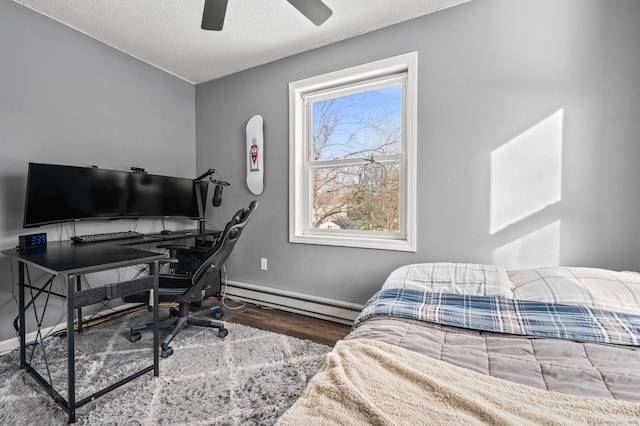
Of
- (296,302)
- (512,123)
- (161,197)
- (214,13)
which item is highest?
(214,13)

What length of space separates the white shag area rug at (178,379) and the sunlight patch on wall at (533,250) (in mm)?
1399

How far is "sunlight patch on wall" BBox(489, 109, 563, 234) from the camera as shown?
1.95 metres

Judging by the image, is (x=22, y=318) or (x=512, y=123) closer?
(x=22, y=318)

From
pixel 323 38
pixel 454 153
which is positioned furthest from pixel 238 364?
pixel 323 38

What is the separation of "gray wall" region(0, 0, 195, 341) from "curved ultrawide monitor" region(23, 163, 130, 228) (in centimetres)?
24

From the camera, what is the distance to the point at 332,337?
2.37 m

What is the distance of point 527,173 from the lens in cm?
202

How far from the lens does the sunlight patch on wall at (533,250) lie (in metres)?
1.95

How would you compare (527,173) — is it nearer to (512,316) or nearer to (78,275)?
(512,316)

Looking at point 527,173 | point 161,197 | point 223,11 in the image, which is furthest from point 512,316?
point 161,197

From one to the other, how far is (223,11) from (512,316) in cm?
218

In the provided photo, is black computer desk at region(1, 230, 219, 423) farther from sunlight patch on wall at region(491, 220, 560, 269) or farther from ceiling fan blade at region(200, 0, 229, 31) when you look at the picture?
sunlight patch on wall at region(491, 220, 560, 269)

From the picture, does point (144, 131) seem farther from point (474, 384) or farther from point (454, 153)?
point (474, 384)

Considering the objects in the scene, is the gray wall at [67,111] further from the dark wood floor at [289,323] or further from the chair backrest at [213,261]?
the dark wood floor at [289,323]
